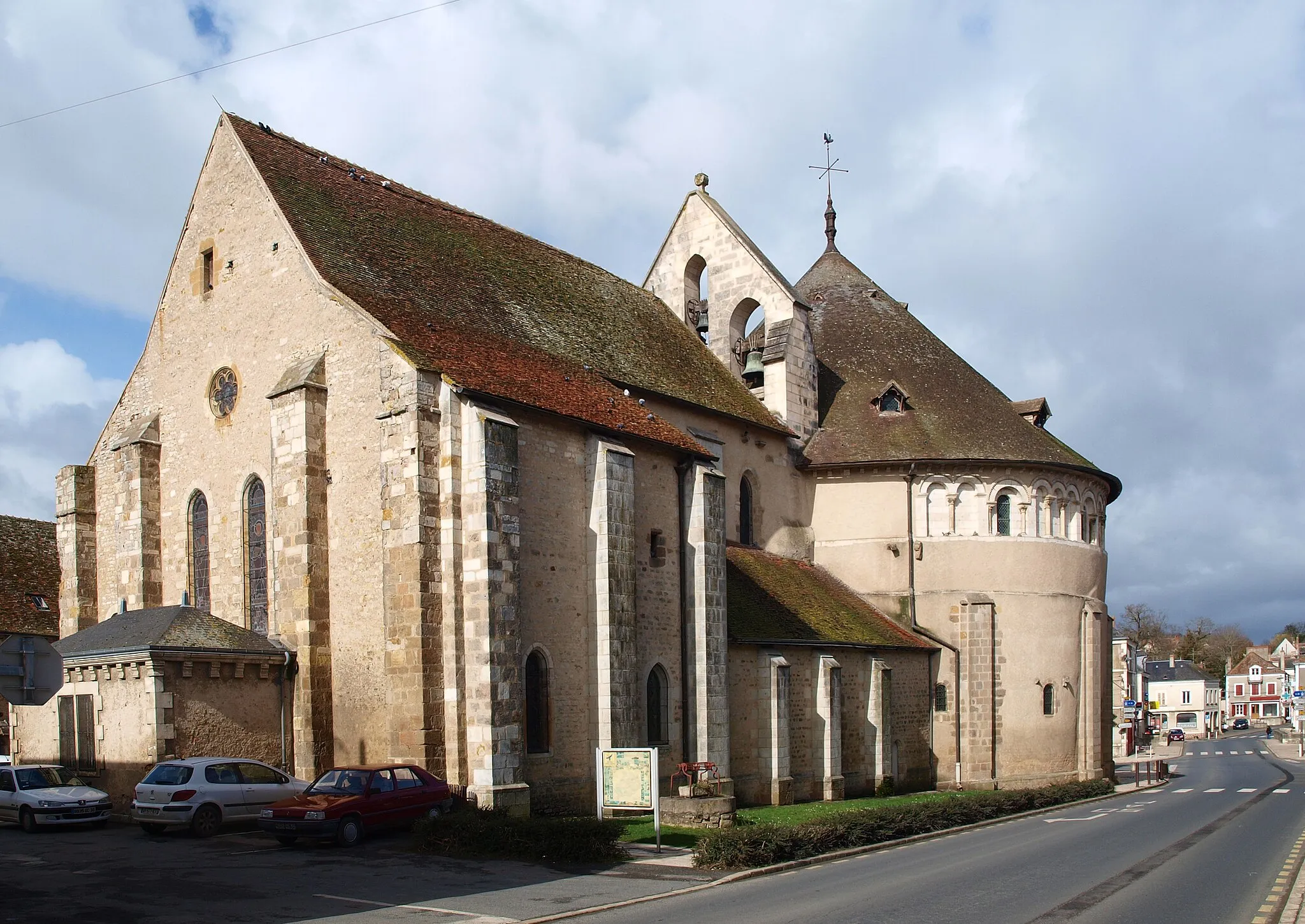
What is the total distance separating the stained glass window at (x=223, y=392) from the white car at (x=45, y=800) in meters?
8.15

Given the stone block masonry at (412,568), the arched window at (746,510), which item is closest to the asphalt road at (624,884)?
the stone block masonry at (412,568)

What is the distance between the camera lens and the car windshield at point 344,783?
19.7m

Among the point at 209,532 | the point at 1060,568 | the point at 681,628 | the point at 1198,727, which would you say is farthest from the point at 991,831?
the point at 1198,727

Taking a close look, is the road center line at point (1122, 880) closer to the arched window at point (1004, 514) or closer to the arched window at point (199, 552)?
the arched window at point (1004, 514)

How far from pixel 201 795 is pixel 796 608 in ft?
53.8

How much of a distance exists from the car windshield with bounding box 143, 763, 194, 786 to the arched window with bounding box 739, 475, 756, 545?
17706mm

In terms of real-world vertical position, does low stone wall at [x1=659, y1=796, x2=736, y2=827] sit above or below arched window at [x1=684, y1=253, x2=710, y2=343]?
below

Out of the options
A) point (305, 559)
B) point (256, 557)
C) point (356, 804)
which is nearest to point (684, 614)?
point (305, 559)

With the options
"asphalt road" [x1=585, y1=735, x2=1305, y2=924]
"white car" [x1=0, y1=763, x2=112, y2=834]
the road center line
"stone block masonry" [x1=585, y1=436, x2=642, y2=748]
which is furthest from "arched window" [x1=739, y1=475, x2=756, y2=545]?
"white car" [x1=0, y1=763, x2=112, y2=834]

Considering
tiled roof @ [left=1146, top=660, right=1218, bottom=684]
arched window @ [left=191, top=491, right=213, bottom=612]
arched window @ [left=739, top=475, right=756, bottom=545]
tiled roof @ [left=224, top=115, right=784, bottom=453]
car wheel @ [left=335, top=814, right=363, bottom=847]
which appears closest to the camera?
car wheel @ [left=335, top=814, right=363, bottom=847]

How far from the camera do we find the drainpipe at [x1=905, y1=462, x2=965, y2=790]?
35750 millimetres

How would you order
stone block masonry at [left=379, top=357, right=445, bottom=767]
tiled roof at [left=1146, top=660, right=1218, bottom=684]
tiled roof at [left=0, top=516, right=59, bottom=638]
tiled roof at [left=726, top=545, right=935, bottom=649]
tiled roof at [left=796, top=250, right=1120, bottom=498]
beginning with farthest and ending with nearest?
tiled roof at [left=1146, top=660, right=1218, bottom=684] → tiled roof at [left=796, top=250, right=1120, bottom=498] → tiled roof at [left=0, top=516, right=59, bottom=638] → tiled roof at [left=726, top=545, right=935, bottom=649] → stone block masonry at [left=379, top=357, right=445, bottom=767]

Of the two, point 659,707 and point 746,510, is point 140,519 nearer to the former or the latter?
point 659,707

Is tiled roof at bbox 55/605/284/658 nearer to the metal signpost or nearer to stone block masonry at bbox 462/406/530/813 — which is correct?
stone block masonry at bbox 462/406/530/813
